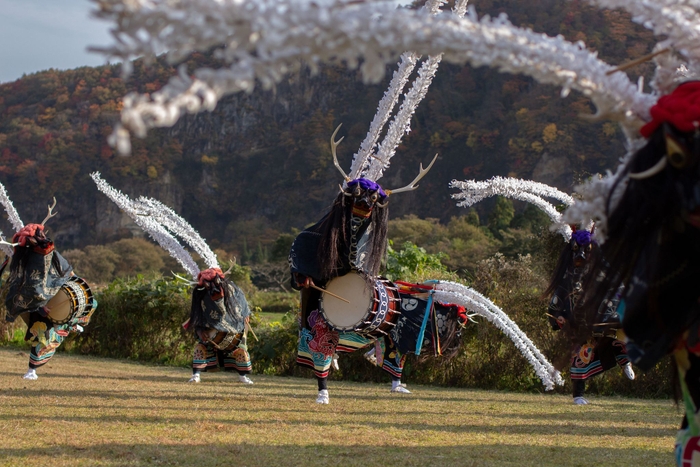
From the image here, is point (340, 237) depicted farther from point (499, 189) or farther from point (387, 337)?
point (387, 337)

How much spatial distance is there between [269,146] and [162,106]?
5618 centimetres

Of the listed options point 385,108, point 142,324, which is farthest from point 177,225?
point 142,324

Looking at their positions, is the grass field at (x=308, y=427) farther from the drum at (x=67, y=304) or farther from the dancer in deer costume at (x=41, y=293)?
the drum at (x=67, y=304)

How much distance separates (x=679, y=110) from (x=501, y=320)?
6094mm

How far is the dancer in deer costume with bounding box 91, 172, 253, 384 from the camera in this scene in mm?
8742

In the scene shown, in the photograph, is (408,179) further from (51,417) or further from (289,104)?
(51,417)

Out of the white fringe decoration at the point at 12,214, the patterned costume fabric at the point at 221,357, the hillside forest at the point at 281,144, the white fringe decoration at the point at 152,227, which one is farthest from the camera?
the hillside forest at the point at 281,144

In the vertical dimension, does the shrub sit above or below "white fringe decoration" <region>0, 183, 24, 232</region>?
below

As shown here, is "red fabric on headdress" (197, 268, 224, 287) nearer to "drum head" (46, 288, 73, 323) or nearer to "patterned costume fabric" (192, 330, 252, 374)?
"patterned costume fabric" (192, 330, 252, 374)

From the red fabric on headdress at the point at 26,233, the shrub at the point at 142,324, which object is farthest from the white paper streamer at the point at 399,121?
the shrub at the point at 142,324

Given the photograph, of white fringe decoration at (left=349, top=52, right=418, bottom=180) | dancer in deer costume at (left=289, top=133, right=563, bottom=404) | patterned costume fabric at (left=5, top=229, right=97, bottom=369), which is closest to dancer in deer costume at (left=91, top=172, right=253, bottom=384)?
patterned costume fabric at (left=5, top=229, right=97, bottom=369)

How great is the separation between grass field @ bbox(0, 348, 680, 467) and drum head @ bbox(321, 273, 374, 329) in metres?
0.81

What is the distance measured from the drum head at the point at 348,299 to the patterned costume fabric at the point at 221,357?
2.52m

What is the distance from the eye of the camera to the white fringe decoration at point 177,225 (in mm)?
8805
